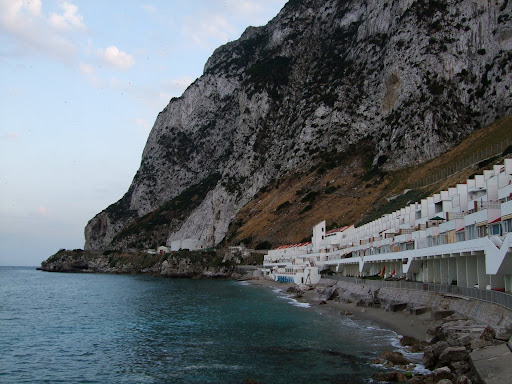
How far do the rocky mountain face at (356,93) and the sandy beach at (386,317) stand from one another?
6722cm

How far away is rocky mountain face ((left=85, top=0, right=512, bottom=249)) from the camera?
10894 cm

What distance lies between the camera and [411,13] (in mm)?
124750

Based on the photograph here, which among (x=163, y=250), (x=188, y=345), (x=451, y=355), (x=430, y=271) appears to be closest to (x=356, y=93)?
(x=163, y=250)

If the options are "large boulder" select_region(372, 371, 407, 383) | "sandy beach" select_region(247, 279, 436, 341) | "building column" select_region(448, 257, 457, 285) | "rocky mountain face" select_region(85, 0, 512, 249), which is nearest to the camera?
"large boulder" select_region(372, 371, 407, 383)

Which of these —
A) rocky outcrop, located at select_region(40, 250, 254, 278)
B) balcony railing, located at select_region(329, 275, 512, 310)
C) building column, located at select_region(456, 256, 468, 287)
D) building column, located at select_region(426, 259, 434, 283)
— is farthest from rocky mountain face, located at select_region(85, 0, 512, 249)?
building column, located at select_region(456, 256, 468, 287)

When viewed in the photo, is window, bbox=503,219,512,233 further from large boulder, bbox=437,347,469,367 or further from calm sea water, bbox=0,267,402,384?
calm sea water, bbox=0,267,402,384

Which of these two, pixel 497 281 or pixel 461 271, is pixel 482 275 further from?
pixel 461 271

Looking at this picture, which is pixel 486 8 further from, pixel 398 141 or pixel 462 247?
pixel 462 247

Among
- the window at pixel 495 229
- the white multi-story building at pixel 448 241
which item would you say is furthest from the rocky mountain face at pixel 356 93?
the window at pixel 495 229

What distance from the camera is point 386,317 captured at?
39.2m

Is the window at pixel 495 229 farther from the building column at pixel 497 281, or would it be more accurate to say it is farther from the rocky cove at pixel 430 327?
the rocky cove at pixel 430 327

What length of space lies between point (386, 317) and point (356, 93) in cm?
10905

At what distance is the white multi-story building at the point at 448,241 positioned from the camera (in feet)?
95.1

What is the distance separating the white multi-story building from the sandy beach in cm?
448
